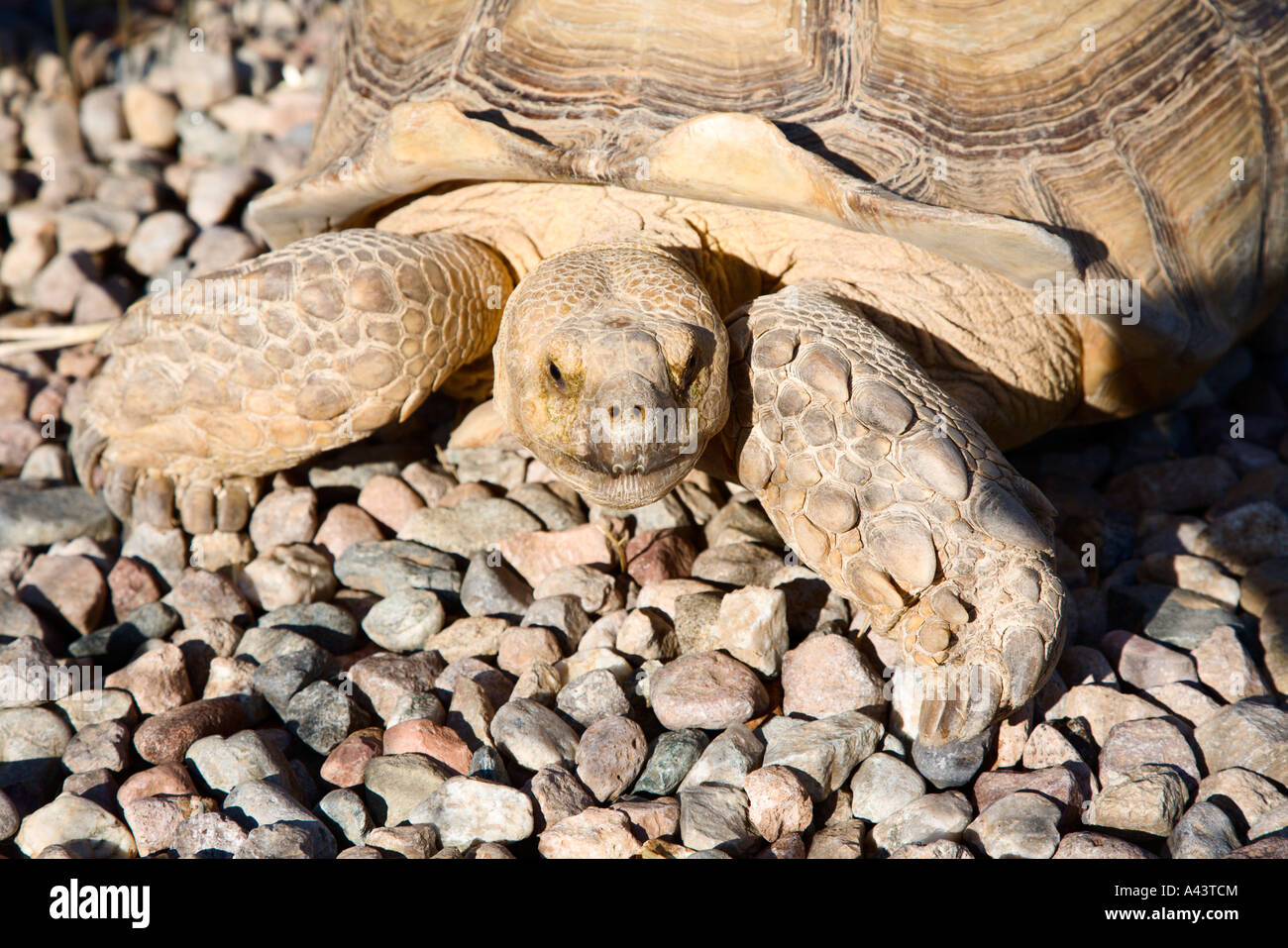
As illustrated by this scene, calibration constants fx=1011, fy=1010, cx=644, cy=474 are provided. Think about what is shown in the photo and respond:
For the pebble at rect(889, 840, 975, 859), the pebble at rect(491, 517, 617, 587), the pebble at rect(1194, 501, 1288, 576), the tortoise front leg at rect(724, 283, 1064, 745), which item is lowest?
the pebble at rect(889, 840, 975, 859)

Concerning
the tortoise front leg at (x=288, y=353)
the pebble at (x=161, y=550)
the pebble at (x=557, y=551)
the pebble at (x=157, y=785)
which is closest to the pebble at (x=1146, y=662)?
the pebble at (x=557, y=551)

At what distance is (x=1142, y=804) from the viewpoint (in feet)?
6.48

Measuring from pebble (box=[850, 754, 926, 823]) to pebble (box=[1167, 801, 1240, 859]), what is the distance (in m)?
0.47

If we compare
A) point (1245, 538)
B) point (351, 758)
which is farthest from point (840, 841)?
point (1245, 538)

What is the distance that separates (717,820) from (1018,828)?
57cm

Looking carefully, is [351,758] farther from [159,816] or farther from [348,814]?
[159,816]

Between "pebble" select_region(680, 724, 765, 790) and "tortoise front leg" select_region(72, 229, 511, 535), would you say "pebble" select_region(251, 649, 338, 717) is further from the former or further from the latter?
"pebble" select_region(680, 724, 765, 790)

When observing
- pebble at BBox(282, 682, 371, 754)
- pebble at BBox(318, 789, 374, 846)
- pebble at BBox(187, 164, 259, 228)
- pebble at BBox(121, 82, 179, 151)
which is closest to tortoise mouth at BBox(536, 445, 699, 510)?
pebble at BBox(282, 682, 371, 754)

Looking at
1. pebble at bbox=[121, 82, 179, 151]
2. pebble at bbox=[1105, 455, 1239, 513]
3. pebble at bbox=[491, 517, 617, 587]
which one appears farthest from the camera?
pebble at bbox=[121, 82, 179, 151]

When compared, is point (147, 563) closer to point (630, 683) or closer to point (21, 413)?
point (21, 413)

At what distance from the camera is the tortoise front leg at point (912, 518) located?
2.09 meters

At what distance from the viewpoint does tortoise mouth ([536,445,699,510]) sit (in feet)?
7.21
